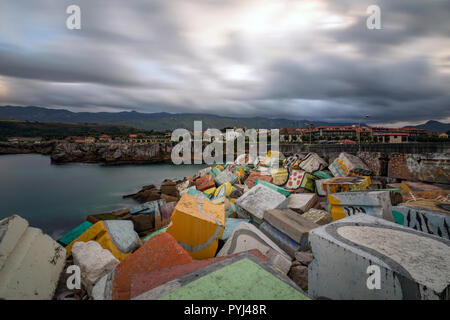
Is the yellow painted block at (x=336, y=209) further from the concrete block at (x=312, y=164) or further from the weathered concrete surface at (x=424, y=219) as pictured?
the concrete block at (x=312, y=164)

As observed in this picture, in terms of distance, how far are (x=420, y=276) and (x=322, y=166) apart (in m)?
5.97

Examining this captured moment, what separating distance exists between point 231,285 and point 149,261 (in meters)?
0.95

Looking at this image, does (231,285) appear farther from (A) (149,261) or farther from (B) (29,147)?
(B) (29,147)

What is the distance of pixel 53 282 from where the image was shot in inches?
89.0

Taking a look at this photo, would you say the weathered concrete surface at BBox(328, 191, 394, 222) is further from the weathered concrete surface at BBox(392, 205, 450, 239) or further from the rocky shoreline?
the rocky shoreline

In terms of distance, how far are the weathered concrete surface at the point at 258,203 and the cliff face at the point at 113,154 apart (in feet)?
145

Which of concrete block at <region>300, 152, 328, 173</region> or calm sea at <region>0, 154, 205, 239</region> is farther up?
concrete block at <region>300, 152, 328, 173</region>

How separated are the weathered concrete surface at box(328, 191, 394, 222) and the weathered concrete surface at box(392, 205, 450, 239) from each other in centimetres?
14

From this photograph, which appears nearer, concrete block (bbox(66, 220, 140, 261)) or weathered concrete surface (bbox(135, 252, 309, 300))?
weathered concrete surface (bbox(135, 252, 309, 300))

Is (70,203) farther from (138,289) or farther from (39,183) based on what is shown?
(138,289)

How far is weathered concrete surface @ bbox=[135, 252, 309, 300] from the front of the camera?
1215mm

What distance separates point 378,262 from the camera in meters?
1.42

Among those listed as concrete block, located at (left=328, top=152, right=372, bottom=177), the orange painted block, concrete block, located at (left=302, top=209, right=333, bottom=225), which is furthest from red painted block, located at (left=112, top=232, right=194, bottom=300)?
concrete block, located at (left=328, top=152, right=372, bottom=177)

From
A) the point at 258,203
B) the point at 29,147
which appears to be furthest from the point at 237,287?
the point at 29,147
